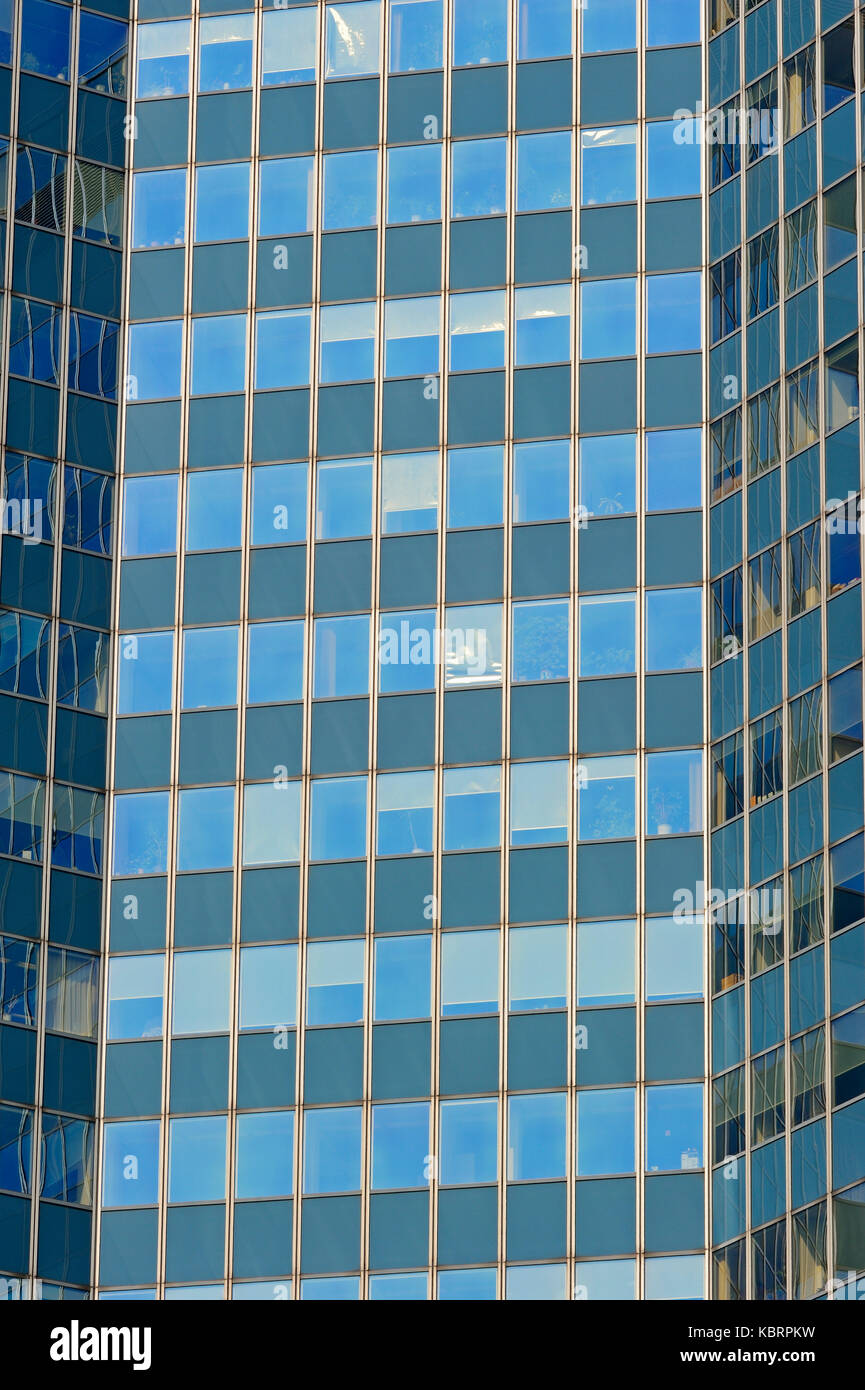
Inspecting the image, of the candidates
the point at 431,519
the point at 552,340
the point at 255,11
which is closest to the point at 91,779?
the point at 431,519

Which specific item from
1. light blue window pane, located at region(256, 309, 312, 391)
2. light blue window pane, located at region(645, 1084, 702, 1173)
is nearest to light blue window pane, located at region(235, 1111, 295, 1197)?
light blue window pane, located at region(645, 1084, 702, 1173)

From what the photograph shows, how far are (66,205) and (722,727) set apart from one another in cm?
2251

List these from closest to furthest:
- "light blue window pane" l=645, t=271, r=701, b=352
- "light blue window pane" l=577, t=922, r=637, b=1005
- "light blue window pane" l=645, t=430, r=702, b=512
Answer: "light blue window pane" l=577, t=922, r=637, b=1005 → "light blue window pane" l=645, t=430, r=702, b=512 → "light blue window pane" l=645, t=271, r=701, b=352

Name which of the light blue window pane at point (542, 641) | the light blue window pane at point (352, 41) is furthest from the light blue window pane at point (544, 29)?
the light blue window pane at point (542, 641)

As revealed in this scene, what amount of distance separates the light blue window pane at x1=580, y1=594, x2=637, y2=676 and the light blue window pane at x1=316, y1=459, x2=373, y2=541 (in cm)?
622

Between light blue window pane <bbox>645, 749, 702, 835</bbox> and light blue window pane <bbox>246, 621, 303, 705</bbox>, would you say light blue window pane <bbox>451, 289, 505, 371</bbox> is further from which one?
light blue window pane <bbox>645, 749, 702, 835</bbox>

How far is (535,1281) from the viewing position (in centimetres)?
7300

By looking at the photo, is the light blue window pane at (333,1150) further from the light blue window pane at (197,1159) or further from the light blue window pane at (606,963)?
the light blue window pane at (606,963)

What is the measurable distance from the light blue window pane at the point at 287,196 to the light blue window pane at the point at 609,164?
720 centimetres

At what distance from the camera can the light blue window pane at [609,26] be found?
82312 mm

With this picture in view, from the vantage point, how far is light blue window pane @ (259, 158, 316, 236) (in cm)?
8306

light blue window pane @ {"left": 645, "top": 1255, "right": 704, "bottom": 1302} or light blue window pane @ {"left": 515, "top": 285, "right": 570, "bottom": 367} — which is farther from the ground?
light blue window pane @ {"left": 515, "top": 285, "right": 570, "bottom": 367}

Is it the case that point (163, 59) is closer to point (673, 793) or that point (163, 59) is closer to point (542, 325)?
point (542, 325)

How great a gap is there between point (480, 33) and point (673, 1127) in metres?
28.9
